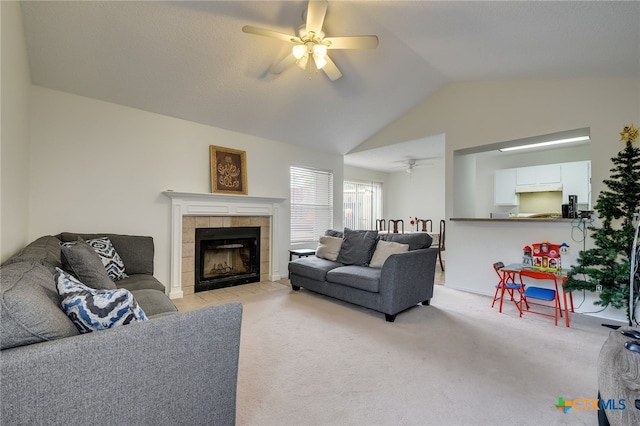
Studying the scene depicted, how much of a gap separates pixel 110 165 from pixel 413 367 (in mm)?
3837

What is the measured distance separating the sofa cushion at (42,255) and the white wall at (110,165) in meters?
1.07

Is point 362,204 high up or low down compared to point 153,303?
up

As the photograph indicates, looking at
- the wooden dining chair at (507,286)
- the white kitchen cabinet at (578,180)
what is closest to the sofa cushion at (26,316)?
the wooden dining chair at (507,286)

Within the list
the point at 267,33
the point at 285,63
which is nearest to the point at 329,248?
the point at 285,63

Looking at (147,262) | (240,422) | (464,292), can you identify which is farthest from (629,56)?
(147,262)

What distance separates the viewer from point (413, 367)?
6.64ft

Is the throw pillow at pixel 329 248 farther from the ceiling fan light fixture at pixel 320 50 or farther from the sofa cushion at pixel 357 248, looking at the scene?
the ceiling fan light fixture at pixel 320 50

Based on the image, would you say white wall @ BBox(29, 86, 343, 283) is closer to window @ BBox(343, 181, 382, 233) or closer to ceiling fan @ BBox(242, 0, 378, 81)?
ceiling fan @ BBox(242, 0, 378, 81)

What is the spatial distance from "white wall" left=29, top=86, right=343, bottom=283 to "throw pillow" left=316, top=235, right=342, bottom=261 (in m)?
1.88

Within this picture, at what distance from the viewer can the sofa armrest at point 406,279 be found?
2893 mm

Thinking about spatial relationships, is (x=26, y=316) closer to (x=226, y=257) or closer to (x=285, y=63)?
(x=285, y=63)

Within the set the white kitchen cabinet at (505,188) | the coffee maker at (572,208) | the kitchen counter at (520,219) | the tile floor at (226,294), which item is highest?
the white kitchen cabinet at (505,188)

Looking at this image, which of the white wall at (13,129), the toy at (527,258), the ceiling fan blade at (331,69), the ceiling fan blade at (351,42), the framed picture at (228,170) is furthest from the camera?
the framed picture at (228,170)

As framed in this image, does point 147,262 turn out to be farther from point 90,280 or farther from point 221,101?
point 221,101
